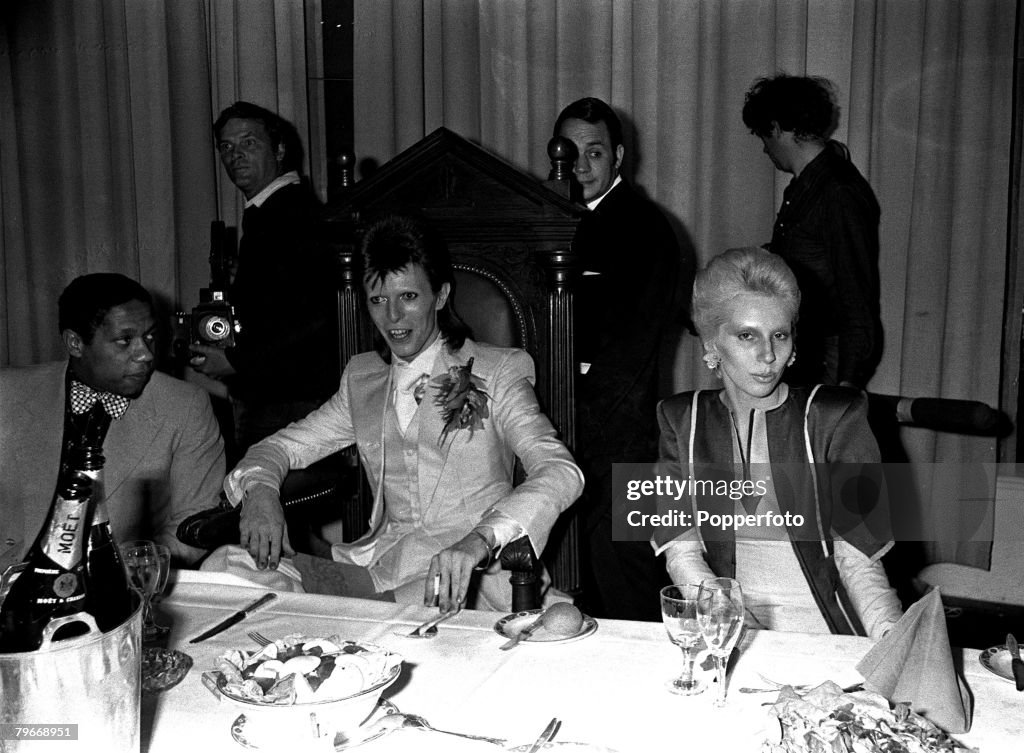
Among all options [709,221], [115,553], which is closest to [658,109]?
[709,221]

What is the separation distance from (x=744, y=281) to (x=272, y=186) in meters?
1.66

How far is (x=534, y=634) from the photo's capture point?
114 centimetres

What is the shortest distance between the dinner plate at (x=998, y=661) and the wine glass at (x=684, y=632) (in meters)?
0.30

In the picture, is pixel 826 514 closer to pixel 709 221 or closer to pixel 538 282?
pixel 538 282

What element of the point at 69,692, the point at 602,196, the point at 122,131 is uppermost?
the point at 122,131

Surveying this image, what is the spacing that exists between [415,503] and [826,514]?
2.49 ft

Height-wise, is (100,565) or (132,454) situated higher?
(100,565)

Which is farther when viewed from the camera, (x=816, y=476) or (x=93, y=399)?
(x=93, y=399)

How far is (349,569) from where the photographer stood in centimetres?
185

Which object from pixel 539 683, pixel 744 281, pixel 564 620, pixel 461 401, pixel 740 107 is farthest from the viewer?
pixel 740 107

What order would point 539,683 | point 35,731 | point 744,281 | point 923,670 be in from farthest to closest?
point 744,281 < point 539,683 < point 923,670 < point 35,731

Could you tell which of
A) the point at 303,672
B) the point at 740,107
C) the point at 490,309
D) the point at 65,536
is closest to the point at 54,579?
the point at 65,536

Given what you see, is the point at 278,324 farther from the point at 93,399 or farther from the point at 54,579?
the point at 54,579

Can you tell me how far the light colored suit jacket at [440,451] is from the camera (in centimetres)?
182
